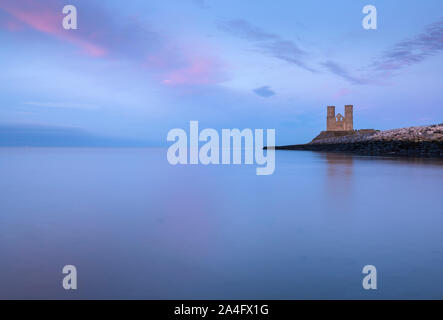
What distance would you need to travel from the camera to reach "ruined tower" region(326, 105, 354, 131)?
5997 cm

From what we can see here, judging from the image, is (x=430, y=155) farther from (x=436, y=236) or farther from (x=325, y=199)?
(x=436, y=236)

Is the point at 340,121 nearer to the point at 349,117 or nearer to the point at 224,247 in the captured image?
the point at 349,117

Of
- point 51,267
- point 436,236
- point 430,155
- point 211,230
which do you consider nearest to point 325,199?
point 436,236

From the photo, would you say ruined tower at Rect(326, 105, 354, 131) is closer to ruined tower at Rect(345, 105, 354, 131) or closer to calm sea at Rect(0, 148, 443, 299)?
ruined tower at Rect(345, 105, 354, 131)

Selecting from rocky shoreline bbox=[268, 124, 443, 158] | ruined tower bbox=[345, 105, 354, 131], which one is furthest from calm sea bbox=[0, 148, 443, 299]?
ruined tower bbox=[345, 105, 354, 131]

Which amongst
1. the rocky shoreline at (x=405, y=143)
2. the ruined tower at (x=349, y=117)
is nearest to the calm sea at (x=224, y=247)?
the rocky shoreline at (x=405, y=143)

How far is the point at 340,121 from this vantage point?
200ft

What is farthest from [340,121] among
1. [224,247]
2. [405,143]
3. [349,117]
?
[224,247]

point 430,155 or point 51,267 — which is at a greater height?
point 430,155

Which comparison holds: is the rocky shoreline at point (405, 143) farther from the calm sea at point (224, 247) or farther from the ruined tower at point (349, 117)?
the ruined tower at point (349, 117)

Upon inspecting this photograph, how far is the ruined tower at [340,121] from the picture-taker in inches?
2361
